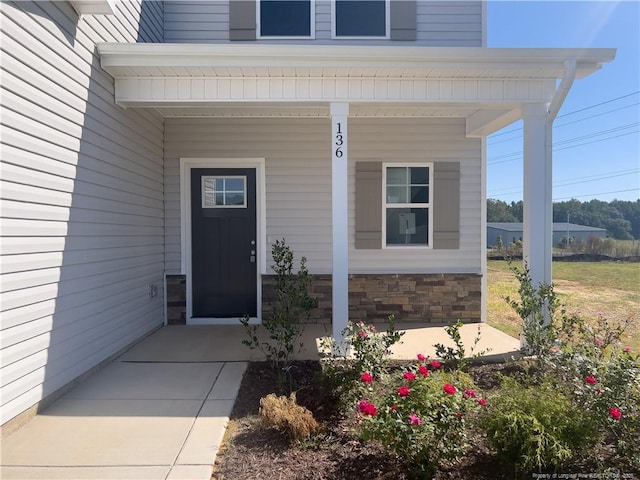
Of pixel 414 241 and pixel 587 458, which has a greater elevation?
pixel 414 241

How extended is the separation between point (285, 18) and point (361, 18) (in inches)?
43.9

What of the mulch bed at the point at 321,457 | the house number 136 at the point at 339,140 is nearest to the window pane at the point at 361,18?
the house number 136 at the point at 339,140

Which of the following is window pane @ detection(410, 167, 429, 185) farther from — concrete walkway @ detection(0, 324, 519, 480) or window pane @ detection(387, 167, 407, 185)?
concrete walkway @ detection(0, 324, 519, 480)

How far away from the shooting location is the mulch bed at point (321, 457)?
7.80ft

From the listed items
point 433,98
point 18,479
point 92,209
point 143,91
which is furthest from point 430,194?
point 18,479

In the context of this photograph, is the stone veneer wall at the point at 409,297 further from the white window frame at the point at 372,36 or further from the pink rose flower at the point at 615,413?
the pink rose flower at the point at 615,413

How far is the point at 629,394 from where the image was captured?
2.38m

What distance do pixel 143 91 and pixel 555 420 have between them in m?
4.47

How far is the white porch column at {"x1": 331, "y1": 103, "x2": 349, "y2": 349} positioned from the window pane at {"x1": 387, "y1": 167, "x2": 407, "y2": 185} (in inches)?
76.6

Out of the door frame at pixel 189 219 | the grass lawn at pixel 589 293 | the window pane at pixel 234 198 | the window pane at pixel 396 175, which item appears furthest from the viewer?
the grass lawn at pixel 589 293

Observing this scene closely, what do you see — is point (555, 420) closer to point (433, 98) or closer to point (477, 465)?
point (477, 465)

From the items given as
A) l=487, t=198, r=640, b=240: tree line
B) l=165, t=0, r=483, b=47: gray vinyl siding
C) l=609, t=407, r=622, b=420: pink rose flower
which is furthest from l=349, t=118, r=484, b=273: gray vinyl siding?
l=487, t=198, r=640, b=240: tree line

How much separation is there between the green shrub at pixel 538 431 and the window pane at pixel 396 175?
4.09 metres

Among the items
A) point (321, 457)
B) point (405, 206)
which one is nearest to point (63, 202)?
point (321, 457)
